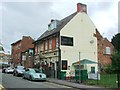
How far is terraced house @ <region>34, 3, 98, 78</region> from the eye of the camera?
37.4 metres

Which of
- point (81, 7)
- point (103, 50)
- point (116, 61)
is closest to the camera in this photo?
point (116, 61)

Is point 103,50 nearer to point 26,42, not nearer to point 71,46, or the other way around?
point 71,46

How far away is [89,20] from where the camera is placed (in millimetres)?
41781

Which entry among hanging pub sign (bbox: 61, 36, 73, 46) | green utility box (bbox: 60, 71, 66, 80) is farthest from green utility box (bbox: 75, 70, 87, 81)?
hanging pub sign (bbox: 61, 36, 73, 46)

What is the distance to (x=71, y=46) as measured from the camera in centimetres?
3878

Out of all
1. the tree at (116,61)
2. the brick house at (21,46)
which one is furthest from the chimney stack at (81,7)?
the brick house at (21,46)

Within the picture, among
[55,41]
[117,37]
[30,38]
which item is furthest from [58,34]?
[30,38]

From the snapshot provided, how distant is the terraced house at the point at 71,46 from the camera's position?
1474 inches

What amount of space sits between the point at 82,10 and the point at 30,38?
117 feet

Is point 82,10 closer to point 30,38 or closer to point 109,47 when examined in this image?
point 109,47

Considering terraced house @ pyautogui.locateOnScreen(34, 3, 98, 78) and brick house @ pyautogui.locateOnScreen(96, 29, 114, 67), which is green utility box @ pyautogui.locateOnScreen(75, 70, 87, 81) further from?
brick house @ pyautogui.locateOnScreen(96, 29, 114, 67)

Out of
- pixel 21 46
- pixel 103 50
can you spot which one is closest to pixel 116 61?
pixel 103 50

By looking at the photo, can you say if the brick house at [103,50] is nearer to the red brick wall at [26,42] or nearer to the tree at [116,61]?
the tree at [116,61]

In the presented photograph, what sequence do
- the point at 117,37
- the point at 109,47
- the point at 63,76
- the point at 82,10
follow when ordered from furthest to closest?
the point at 117,37 → the point at 109,47 → the point at 82,10 → the point at 63,76
